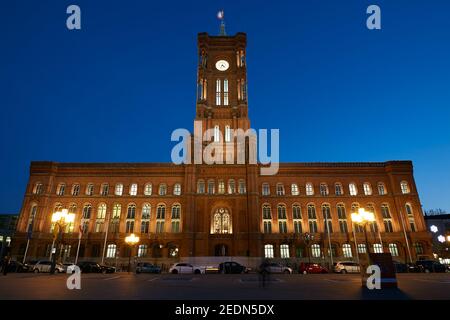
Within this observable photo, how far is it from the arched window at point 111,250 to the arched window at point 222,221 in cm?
1519

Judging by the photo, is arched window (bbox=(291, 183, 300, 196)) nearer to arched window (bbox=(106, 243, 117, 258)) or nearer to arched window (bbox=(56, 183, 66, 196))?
arched window (bbox=(106, 243, 117, 258))

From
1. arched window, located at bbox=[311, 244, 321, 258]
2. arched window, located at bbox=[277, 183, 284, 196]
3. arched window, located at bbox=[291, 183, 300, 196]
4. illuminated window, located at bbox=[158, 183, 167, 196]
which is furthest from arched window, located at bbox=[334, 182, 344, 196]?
illuminated window, located at bbox=[158, 183, 167, 196]

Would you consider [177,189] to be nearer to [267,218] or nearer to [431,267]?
[267,218]

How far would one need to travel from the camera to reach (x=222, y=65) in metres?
60.0

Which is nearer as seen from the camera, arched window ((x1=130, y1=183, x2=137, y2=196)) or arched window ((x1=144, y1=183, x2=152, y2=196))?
arched window ((x1=144, y1=183, x2=152, y2=196))

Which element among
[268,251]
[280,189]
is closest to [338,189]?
[280,189]

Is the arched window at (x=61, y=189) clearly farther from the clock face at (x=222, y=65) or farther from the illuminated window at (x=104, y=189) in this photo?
the clock face at (x=222, y=65)

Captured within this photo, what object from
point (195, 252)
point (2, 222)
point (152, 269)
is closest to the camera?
point (152, 269)

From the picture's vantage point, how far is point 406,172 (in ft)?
156

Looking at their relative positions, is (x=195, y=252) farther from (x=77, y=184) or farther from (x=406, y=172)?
(x=406, y=172)

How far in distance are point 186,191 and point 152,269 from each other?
14.0m

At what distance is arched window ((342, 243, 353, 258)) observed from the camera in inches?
1719

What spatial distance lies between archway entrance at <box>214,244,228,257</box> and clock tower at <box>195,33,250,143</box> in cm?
1854
